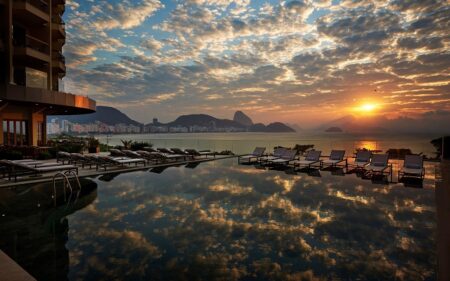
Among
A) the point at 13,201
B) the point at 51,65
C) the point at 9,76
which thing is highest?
the point at 51,65

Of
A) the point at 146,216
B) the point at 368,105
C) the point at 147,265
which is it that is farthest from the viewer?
the point at 368,105

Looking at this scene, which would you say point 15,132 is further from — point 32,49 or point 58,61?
Result: point 58,61

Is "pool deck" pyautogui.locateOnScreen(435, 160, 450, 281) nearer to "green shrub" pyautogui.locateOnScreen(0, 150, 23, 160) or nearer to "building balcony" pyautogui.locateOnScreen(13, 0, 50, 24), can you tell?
"green shrub" pyautogui.locateOnScreen(0, 150, 23, 160)

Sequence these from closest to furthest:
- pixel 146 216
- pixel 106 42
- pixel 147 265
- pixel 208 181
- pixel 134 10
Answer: pixel 147 265
pixel 146 216
pixel 208 181
pixel 134 10
pixel 106 42

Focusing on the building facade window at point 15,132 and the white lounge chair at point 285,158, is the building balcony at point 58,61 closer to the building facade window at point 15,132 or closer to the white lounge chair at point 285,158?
the building facade window at point 15,132

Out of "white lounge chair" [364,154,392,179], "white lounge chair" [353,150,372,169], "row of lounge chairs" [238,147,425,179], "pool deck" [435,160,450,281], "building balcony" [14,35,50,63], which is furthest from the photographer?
"building balcony" [14,35,50,63]

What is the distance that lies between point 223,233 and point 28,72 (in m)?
23.6

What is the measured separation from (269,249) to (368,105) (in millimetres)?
38133

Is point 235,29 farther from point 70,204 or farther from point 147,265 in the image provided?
point 147,265

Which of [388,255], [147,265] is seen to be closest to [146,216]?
[147,265]

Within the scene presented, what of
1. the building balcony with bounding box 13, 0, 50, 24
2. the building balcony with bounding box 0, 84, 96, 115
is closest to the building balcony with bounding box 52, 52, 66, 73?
the building balcony with bounding box 13, 0, 50, 24

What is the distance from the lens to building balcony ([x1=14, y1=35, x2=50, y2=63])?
20031 mm

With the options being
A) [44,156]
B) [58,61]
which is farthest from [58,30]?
[44,156]

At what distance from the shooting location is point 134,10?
55.7ft
